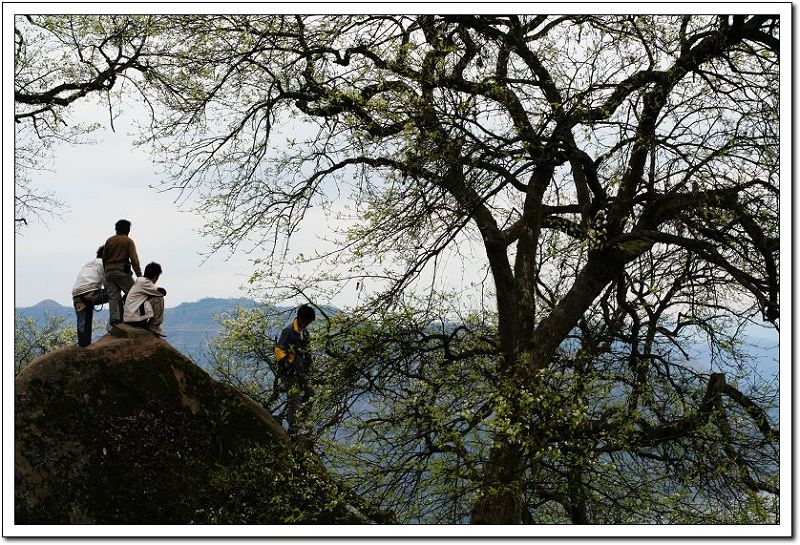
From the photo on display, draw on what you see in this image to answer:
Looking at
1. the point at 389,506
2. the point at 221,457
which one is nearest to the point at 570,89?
the point at 389,506

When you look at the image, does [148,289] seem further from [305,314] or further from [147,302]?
[305,314]

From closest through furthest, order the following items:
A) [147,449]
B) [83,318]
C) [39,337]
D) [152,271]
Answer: [147,449]
[152,271]
[83,318]
[39,337]

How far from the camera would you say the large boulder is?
11016 millimetres

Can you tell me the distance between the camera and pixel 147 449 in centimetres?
1152

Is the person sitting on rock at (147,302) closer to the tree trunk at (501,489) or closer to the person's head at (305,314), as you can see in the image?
the person's head at (305,314)

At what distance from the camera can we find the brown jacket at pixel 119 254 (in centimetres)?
1170

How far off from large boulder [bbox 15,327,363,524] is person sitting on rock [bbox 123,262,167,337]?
0.61 feet

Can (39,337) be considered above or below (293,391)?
above

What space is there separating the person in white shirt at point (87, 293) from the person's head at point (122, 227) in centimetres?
38

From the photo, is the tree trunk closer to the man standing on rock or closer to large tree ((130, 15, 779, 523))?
large tree ((130, 15, 779, 523))

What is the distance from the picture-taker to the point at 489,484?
11.1 metres

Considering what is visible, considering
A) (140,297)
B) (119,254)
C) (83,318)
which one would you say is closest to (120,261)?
(119,254)

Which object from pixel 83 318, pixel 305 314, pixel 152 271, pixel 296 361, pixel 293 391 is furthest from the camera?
pixel 296 361

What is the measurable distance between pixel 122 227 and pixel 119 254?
1.14 feet
